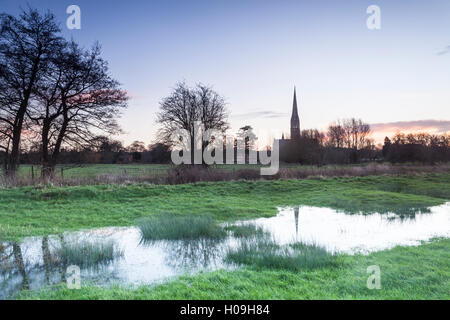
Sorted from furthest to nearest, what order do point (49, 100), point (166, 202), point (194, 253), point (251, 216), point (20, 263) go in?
point (49, 100) → point (166, 202) → point (251, 216) → point (194, 253) → point (20, 263)

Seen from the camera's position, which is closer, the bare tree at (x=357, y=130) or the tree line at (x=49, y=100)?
the tree line at (x=49, y=100)

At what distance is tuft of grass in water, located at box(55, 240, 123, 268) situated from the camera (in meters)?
5.37

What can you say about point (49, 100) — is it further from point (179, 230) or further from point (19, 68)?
point (179, 230)

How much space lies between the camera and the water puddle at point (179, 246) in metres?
4.72

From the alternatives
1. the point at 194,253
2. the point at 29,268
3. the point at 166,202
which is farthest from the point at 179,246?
the point at 166,202

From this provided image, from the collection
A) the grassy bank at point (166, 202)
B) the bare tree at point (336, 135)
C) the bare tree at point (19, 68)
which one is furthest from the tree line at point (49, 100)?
the bare tree at point (336, 135)

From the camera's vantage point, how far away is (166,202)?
489 inches

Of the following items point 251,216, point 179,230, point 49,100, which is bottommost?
point 251,216

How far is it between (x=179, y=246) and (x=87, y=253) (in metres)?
1.99

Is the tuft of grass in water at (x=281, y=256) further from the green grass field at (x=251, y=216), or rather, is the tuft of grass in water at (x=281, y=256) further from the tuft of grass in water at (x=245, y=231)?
the tuft of grass in water at (x=245, y=231)

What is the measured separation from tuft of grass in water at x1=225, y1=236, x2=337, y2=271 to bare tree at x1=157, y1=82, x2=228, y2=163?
19.9 m

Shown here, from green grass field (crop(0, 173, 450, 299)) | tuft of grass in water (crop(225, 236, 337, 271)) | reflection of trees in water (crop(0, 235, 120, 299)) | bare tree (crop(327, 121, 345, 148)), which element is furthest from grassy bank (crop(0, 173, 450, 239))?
bare tree (crop(327, 121, 345, 148))

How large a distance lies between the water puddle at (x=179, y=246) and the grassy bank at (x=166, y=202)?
3.70 ft
